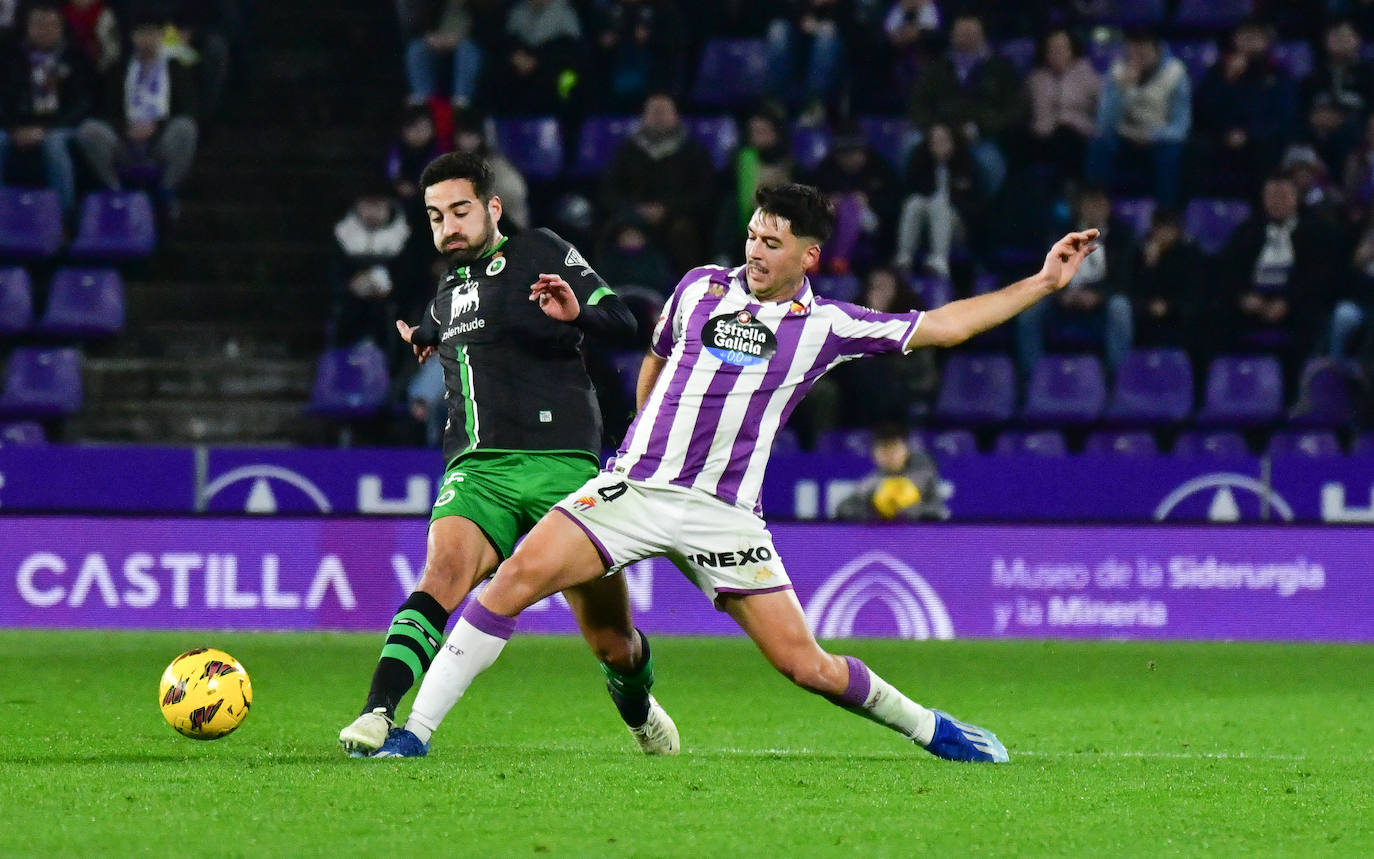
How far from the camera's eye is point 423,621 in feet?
21.9

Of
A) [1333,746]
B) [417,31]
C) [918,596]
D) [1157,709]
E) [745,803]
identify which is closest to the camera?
[745,803]

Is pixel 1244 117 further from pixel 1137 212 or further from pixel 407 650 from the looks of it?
pixel 407 650

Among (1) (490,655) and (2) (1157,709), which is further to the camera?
(2) (1157,709)

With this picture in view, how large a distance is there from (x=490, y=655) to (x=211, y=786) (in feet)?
3.12

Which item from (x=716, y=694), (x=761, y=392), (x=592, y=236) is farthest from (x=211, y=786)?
(x=592, y=236)

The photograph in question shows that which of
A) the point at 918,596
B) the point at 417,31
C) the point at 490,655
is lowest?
the point at 918,596

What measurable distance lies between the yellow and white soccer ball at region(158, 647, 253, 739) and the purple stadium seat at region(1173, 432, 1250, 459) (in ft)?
31.5

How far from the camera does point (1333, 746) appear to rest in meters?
7.77

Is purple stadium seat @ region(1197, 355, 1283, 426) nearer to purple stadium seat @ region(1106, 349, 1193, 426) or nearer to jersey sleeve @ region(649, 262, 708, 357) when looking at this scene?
purple stadium seat @ region(1106, 349, 1193, 426)

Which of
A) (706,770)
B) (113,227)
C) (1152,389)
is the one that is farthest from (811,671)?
(113,227)

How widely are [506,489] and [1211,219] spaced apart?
11.0 meters

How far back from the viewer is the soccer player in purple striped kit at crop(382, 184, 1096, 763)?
641cm

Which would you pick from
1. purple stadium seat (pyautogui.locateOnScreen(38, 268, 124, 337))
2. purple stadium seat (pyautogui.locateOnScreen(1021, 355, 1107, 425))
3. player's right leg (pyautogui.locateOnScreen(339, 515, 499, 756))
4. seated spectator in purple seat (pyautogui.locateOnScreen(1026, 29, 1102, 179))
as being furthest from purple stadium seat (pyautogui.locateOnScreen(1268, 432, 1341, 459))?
player's right leg (pyautogui.locateOnScreen(339, 515, 499, 756))

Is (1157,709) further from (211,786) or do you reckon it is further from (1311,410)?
(1311,410)
